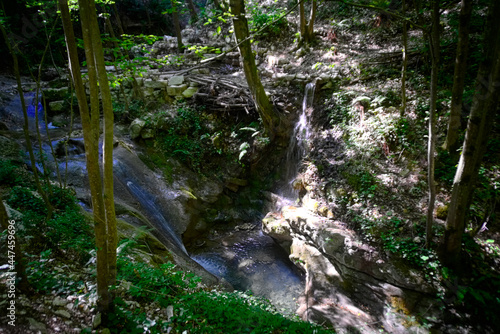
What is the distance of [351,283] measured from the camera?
515cm

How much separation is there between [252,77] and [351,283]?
5.91 meters

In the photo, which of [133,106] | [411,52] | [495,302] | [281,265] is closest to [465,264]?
[495,302]

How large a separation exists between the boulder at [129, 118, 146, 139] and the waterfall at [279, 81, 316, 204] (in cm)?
539

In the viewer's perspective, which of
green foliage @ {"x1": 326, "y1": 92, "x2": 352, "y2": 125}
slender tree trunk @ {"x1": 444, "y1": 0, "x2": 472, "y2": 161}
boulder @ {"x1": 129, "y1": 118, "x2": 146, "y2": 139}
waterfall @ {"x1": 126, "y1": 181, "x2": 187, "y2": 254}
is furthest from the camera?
boulder @ {"x1": 129, "y1": 118, "x2": 146, "y2": 139}

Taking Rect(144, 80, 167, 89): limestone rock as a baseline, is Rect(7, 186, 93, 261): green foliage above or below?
below

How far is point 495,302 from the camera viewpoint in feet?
12.6

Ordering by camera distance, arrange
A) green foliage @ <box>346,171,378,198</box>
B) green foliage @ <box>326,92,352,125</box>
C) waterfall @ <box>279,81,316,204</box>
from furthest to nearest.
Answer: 1. waterfall @ <box>279,81,316,204</box>
2. green foliage @ <box>326,92,352,125</box>
3. green foliage @ <box>346,171,378,198</box>

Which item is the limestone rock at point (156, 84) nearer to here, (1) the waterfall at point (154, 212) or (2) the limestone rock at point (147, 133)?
(2) the limestone rock at point (147, 133)

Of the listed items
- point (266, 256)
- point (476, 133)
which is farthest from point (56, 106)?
point (476, 133)

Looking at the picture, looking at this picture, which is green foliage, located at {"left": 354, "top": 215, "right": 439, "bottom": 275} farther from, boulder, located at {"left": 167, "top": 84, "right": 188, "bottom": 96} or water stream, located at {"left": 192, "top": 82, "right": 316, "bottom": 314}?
boulder, located at {"left": 167, "top": 84, "right": 188, "bottom": 96}

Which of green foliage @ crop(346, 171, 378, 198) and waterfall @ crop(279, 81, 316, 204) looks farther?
waterfall @ crop(279, 81, 316, 204)

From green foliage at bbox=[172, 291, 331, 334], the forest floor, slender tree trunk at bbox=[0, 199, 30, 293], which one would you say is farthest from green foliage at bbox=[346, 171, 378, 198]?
slender tree trunk at bbox=[0, 199, 30, 293]

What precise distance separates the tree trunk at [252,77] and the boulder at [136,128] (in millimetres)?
4279

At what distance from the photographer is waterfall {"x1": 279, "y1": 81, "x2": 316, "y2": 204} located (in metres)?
8.10
